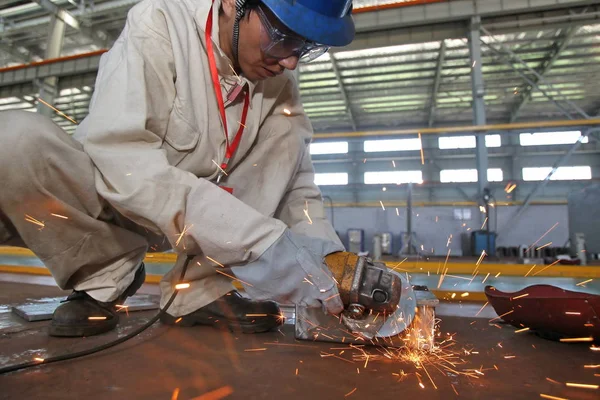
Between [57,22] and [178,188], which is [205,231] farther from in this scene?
[57,22]

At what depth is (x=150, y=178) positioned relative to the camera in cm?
94

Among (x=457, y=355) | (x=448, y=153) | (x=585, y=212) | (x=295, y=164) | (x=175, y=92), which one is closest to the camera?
(x=457, y=355)

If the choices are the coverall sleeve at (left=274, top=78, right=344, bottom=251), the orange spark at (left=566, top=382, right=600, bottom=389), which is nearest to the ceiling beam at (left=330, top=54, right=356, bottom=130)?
the coverall sleeve at (left=274, top=78, right=344, bottom=251)

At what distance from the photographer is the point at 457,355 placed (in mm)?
1098

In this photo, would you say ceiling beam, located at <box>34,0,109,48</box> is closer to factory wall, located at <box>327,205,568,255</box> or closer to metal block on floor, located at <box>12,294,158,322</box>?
factory wall, located at <box>327,205,568,255</box>

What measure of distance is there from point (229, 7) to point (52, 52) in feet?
30.4

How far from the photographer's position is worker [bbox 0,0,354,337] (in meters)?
0.95

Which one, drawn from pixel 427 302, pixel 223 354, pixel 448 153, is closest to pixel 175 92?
pixel 223 354

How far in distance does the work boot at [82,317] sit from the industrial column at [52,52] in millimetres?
8619

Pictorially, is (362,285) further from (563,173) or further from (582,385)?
(563,173)

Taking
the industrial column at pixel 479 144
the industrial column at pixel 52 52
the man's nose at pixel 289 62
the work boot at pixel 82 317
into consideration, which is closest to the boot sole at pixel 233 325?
the work boot at pixel 82 317

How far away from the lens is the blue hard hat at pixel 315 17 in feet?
3.49

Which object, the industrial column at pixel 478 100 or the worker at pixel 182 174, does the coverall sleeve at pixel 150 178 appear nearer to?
the worker at pixel 182 174

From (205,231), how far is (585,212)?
17.2ft
